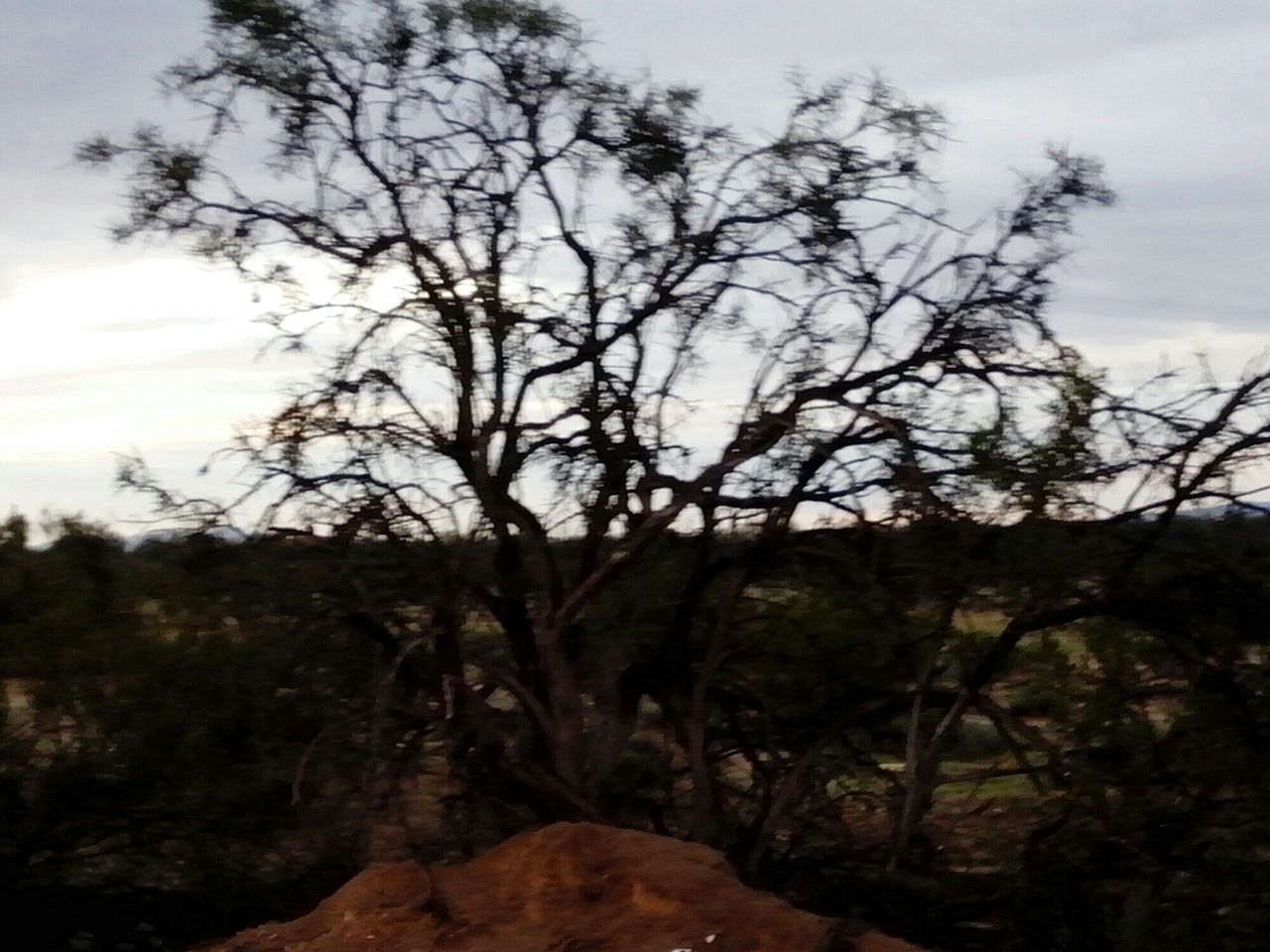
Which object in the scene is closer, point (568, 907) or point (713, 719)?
point (568, 907)

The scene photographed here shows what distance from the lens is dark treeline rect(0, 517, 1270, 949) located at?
25.6ft

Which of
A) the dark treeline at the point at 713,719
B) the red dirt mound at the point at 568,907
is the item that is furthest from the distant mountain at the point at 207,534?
the red dirt mound at the point at 568,907

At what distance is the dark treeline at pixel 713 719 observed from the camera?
7.81 metres

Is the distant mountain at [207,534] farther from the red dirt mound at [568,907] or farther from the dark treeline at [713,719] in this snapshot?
the red dirt mound at [568,907]

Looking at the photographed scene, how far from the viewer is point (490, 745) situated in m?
7.57

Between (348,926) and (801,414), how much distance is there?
352 cm

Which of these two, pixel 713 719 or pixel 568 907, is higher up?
pixel 713 719

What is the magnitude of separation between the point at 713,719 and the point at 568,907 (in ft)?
11.2

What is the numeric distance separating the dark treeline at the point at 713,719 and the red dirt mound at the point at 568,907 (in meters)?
0.60

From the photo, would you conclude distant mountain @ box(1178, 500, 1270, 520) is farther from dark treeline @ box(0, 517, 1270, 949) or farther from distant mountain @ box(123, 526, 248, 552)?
distant mountain @ box(123, 526, 248, 552)

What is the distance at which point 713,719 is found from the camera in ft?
31.1

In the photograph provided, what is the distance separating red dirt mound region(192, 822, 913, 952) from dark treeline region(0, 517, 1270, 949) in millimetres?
603

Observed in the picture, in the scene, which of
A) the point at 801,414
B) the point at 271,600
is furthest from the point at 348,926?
the point at 801,414

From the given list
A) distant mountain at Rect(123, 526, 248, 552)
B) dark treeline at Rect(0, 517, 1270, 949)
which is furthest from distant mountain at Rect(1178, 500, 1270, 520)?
distant mountain at Rect(123, 526, 248, 552)
